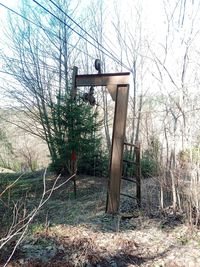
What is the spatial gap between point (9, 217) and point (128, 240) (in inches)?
78.6

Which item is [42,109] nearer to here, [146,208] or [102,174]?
[102,174]

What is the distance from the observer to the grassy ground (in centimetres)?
369

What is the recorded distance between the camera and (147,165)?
10.7 metres

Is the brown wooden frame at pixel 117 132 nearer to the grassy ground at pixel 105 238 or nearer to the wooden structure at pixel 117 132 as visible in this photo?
the wooden structure at pixel 117 132

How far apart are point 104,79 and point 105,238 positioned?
2990 mm

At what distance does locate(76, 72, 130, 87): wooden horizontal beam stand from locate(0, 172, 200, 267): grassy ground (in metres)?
2.35

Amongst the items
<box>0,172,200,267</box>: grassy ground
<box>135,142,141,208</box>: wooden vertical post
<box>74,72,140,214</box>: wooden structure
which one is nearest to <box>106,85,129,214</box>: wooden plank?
<box>74,72,140,214</box>: wooden structure

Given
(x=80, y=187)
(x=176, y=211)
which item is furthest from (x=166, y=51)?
(x=80, y=187)

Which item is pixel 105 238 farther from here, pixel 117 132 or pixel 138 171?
pixel 117 132

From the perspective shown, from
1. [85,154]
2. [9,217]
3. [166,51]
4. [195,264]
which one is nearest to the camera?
[195,264]

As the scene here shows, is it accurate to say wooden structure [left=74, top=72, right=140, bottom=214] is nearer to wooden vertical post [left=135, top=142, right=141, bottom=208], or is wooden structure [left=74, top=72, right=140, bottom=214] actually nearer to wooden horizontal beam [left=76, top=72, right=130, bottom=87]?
wooden horizontal beam [left=76, top=72, right=130, bottom=87]

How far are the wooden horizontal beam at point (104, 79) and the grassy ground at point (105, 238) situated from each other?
2.35 m

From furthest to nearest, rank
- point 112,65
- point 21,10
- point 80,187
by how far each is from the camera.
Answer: point 112,65 → point 21,10 → point 80,187

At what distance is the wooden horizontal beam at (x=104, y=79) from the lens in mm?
5621
